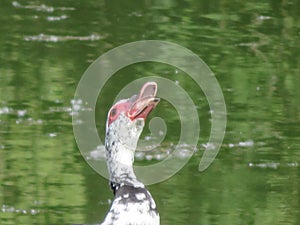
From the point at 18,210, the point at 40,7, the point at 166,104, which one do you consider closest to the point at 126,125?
the point at 18,210

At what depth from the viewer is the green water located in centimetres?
717

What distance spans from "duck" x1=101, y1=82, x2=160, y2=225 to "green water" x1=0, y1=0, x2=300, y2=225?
1.78 m

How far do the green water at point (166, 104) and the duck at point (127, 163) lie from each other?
1.78 meters

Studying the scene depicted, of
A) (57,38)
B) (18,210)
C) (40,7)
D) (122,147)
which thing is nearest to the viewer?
(122,147)

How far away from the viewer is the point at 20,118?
28.3 ft

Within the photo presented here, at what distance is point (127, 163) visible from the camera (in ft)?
16.7

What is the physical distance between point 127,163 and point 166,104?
4.11 metres

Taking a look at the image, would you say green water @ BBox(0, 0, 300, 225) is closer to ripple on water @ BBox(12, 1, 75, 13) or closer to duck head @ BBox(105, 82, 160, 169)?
ripple on water @ BBox(12, 1, 75, 13)

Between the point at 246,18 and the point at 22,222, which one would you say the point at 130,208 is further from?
the point at 246,18

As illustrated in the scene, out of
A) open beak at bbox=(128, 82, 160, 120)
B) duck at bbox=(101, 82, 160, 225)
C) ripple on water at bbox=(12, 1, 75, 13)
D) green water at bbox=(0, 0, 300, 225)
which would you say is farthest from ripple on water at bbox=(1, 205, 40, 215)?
ripple on water at bbox=(12, 1, 75, 13)

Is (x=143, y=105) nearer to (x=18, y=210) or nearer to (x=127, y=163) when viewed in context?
(x=127, y=163)

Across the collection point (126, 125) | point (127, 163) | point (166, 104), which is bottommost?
point (166, 104)

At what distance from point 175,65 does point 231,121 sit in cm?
150

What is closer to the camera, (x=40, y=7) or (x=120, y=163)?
(x=120, y=163)
